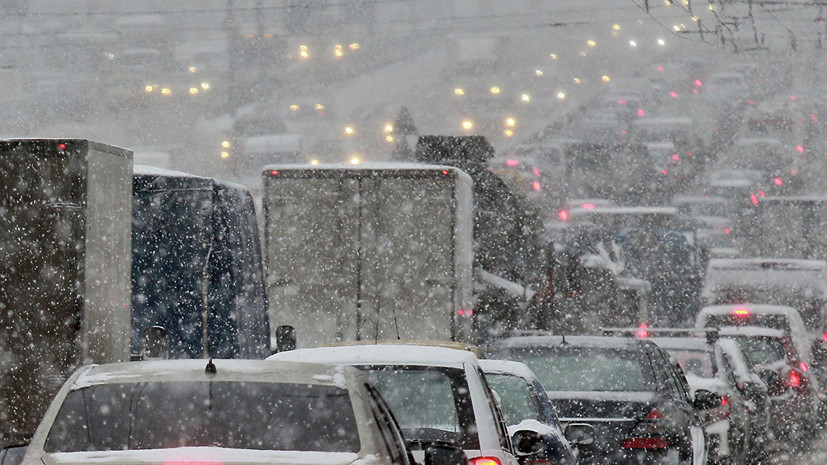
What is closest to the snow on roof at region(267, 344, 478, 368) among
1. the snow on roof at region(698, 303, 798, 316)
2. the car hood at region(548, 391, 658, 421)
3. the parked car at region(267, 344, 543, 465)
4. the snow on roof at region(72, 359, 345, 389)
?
the parked car at region(267, 344, 543, 465)

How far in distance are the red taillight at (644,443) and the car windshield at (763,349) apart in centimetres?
870

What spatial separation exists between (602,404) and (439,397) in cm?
278

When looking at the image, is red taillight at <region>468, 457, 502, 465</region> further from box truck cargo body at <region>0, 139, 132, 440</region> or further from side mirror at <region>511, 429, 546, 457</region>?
box truck cargo body at <region>0, 139, 132, 440</region>

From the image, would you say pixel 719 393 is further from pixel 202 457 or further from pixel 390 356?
pixel 202 457

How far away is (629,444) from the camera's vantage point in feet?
31.4

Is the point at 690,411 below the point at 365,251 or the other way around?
below

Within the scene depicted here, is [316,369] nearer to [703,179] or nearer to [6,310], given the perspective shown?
[6,310]

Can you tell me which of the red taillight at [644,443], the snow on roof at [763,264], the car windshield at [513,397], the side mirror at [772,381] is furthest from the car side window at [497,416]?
the snow on roof at [763,264]

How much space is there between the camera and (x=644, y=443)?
9.59 m

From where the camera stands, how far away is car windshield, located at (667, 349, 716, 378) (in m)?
14.4

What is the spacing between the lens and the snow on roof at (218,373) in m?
4.97

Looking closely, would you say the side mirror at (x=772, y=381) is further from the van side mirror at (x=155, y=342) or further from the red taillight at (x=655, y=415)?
the van side mirror at (x=155, y=342)

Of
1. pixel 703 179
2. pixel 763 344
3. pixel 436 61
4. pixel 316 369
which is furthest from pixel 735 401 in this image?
pixel 436 61

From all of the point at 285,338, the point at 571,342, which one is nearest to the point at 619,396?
the point at 571,342
